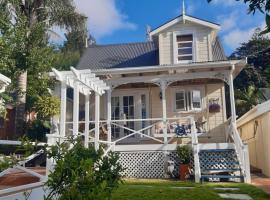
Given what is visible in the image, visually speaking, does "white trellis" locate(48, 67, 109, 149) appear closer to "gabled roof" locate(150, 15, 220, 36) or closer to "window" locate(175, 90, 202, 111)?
"window" locate(175, 90, 202, 111)

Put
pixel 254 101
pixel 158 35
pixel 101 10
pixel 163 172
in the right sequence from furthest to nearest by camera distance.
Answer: pixel 101 10 < pixel 254 101 < pixel 158 35 < pixel 163 172

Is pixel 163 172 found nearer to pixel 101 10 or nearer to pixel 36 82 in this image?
pixel 36 82

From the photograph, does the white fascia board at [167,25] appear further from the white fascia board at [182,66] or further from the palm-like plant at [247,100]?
the palm-like plant at [247,100]

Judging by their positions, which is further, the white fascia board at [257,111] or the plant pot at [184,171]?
the white fascia board at [257,111]

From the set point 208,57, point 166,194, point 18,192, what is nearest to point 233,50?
point 208,57

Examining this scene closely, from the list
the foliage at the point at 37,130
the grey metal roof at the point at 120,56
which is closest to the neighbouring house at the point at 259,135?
the grey metal roof at the point at 120,56

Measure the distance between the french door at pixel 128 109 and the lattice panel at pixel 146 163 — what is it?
250 cm

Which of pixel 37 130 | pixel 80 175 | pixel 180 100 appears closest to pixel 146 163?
pixel 180 100

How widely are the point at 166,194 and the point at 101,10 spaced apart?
30.1m

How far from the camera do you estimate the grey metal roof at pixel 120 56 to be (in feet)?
52.0

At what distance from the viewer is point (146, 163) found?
12117 millimetres

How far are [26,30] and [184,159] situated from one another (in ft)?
31.1

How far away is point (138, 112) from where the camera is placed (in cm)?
1473

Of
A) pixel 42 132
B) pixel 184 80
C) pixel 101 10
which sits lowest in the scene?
pixel 42 132
